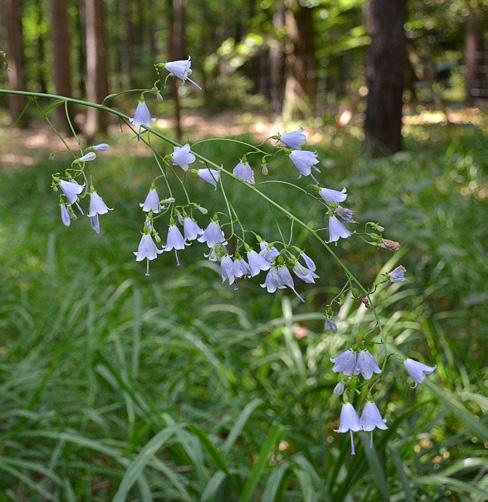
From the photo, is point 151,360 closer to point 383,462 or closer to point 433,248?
point 383,462

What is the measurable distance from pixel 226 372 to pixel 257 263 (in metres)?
1.70

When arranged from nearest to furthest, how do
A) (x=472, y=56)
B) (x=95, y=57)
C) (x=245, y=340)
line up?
(x=245, y=340), (x=95, y=57), (x=472, y=56)

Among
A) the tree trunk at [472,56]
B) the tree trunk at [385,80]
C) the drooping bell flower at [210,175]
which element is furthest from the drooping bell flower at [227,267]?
the tree trunk at [472,56]

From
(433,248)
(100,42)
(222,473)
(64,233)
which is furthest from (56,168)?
(222,473)

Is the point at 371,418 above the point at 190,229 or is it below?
below

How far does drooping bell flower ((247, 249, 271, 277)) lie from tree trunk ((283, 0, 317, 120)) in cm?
1060

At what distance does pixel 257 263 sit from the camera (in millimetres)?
985

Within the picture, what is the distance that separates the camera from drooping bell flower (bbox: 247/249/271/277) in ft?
3.20

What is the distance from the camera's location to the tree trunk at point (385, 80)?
268 inches

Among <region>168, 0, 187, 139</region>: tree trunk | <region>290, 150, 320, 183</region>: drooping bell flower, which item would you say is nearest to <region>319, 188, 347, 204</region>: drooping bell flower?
<region>290, 150, 320, 183</region>: drooping bell flower

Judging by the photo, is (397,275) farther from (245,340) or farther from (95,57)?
(95,57)

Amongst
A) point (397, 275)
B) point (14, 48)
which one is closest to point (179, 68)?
point (397, 275)

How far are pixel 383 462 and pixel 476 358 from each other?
1409 mm

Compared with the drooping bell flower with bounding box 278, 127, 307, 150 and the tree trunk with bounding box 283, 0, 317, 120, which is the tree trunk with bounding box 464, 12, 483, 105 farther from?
the drooping bell flower with bounding box 278, 127, 307, 150
